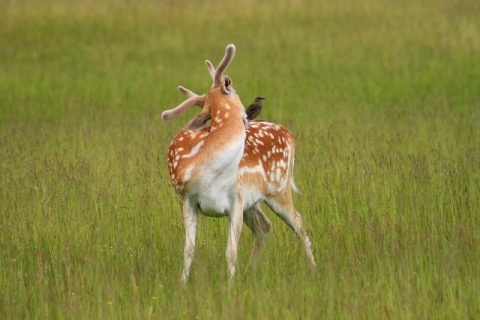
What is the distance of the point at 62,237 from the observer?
804 cm

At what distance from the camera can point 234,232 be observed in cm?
707

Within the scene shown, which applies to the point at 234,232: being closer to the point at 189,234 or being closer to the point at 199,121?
the point at 189,234

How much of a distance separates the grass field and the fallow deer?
1.11 ft

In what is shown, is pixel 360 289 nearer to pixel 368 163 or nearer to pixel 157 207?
pixel 157 207

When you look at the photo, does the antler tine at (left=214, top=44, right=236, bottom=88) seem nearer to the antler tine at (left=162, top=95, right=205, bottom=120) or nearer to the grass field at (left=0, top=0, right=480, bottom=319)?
the antler tine at (left=162, top=95, right=205, bottom=120)

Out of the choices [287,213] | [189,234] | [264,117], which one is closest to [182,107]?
[189,234]

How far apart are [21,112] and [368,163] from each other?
6747 mm

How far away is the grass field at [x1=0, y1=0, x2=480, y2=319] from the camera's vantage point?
6672 millimetres

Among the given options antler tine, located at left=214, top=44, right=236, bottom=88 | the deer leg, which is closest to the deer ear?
antler tine, located at left=214, top=44, right=236, bottom=88

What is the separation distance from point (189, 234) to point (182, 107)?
2.45 ft

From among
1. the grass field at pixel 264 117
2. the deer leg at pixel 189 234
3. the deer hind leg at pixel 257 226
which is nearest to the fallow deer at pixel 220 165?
the deer leg at pixel 189 234

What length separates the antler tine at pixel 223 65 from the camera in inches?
284

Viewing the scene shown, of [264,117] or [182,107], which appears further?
[264,117]

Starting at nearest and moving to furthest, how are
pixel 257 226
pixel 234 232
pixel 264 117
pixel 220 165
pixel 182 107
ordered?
1. pixel 220 165
2. pixel 234 232
3. pixel 182 107
4. pixel 257 226
5. pixel 264 117
